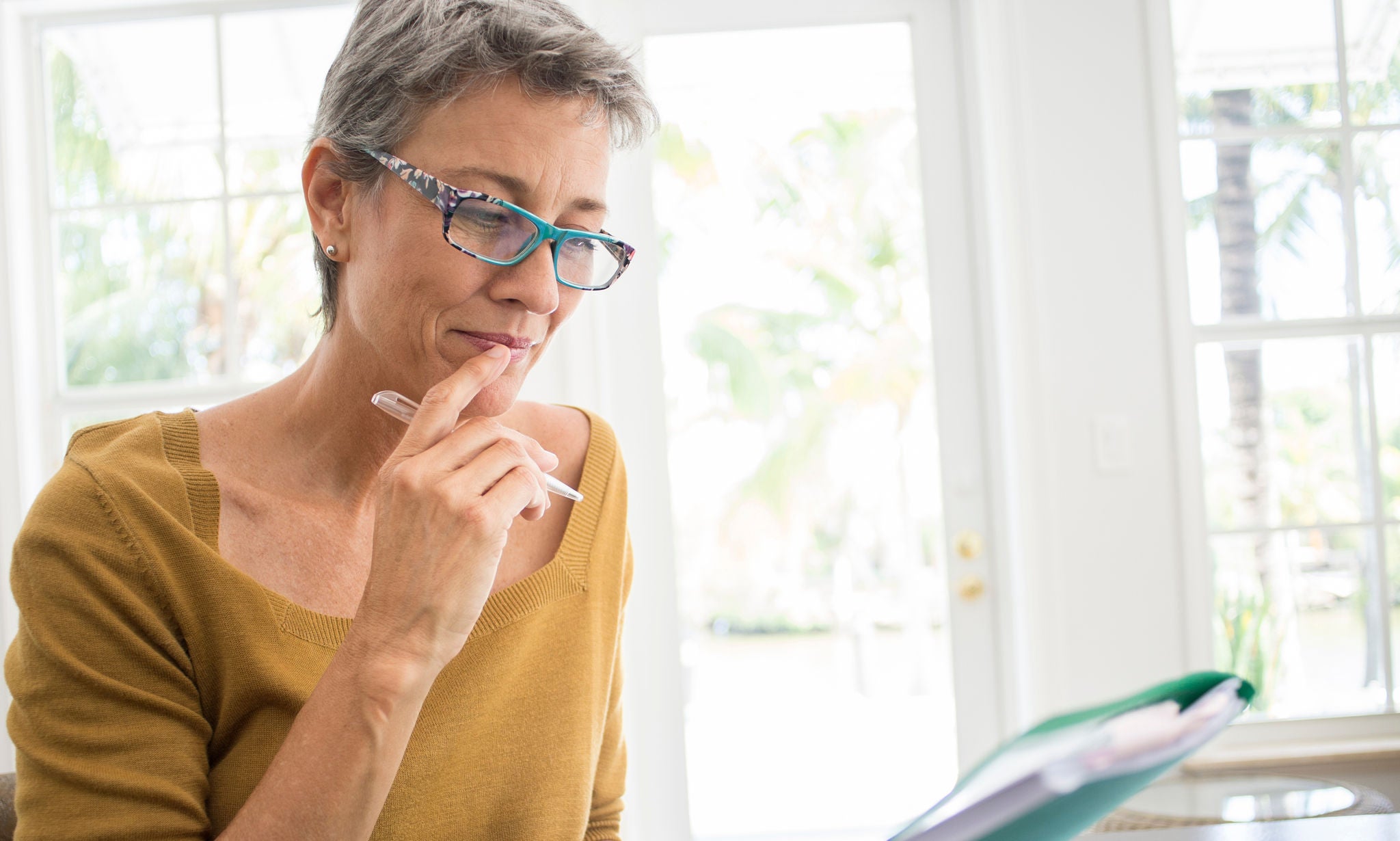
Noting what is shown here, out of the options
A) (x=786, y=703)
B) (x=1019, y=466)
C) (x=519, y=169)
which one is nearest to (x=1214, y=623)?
(x=1019, y=466)

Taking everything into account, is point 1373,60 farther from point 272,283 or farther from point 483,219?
point 272,283

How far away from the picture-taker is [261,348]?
91.5 inches

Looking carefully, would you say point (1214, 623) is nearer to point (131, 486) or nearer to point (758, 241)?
point (131, 486)

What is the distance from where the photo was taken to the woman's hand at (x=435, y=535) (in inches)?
31.5

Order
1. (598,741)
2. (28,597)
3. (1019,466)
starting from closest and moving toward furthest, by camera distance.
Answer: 1. (28,597)
2. (598,741)
3. (1019,466)

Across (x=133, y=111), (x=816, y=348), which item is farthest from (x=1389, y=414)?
(x=816, y=348)

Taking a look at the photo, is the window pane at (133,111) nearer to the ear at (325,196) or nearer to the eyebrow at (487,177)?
the ear at (325,196)

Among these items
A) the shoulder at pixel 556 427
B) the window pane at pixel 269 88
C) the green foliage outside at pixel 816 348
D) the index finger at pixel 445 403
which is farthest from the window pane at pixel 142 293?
the green foliage outside at pixel 816 348

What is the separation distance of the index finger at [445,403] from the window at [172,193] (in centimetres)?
157

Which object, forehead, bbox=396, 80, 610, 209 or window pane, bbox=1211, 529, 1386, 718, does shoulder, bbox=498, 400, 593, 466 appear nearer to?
forehead, bbox=396, 80, 610, 209

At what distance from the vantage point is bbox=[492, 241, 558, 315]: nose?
0.89m

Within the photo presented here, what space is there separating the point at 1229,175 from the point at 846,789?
3.47 m

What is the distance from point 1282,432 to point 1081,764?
2.26 m

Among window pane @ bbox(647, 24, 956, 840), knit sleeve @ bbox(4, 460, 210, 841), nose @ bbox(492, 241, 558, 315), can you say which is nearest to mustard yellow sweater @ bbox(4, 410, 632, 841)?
knit sleeve @ bbox(4, 460, 210, 841)
